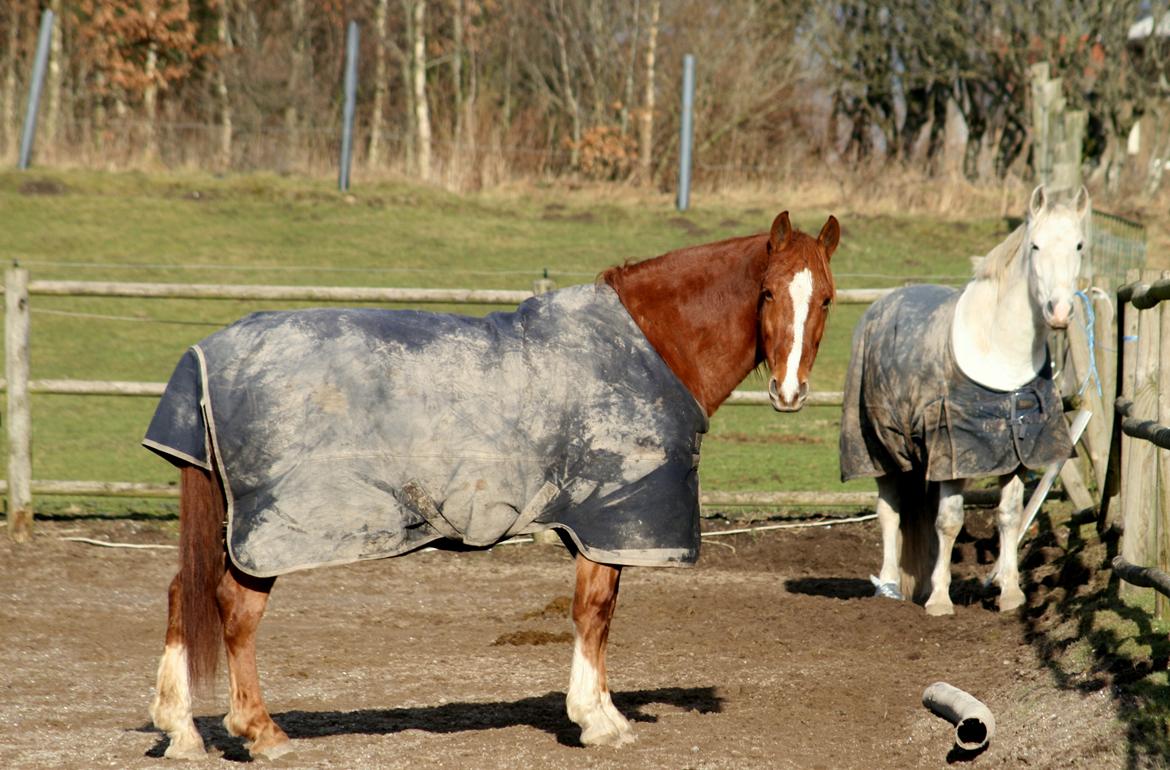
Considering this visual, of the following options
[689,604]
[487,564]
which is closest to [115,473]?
[487,564]

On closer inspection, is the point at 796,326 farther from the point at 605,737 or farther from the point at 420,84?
the point at 420,84

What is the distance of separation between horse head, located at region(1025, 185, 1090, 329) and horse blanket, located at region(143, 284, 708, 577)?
2.46 meters

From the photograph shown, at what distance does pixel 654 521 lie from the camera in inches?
173

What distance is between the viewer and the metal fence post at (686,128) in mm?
17703

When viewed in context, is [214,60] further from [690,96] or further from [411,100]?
[690,96]

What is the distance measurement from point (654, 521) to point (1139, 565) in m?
2.56

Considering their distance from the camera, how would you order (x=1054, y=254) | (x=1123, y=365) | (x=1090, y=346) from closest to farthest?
(x=1054, y=254), (x=1123, y=365), (x=1090, y=346)

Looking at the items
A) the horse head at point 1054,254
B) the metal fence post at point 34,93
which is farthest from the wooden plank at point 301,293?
the metal fence post at point 34,93

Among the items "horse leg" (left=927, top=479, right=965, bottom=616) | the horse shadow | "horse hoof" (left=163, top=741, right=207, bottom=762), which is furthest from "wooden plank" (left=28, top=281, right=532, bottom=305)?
"horse hoof" (left=163, top=741, right=207, bottom=762)

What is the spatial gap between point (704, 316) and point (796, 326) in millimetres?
366

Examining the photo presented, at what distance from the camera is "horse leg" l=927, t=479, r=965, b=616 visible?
263 inches

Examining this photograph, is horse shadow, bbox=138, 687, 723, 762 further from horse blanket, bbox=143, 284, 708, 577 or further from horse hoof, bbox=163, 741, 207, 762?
horse blanket, bbox=143, 284, 708, 577

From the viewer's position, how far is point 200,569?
4.27 meters

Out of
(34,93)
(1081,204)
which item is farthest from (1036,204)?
(34,93)
